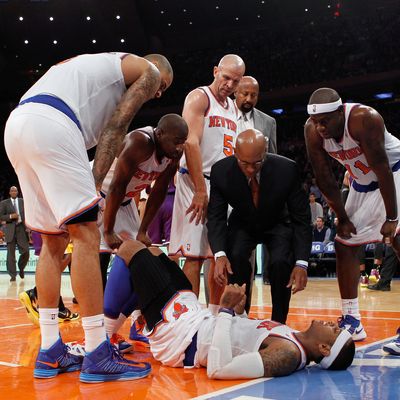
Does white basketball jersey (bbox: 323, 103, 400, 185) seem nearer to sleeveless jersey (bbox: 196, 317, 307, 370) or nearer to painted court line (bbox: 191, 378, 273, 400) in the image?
sleeveless jersey (bbox: 196, 317, 307, 370)

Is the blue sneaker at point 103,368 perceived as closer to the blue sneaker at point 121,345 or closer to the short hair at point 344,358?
the blue sneaker at point 121,345

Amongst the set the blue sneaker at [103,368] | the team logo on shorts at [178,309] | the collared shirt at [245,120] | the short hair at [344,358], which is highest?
the collared shirt at [245,120]

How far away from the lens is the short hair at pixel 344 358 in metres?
2.98

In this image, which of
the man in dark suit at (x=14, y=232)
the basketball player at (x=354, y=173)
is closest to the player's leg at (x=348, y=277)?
the basketball player at (x=354, y=173)

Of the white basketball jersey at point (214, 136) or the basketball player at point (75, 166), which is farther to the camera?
the white basketball jersey at point (214, 136)

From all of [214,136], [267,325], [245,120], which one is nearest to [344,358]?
[267,325]

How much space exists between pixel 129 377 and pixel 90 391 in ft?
0.88

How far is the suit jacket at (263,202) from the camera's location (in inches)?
147

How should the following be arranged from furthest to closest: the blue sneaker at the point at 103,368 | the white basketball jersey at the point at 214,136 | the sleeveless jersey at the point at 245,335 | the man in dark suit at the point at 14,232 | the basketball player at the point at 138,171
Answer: the man in dark suit at the point at 14,232 < the white basketball jersey at the point at 214,136 < the basketball player at the point at 138,171 < the sleeveless jersey at the point at 245,335 < the blue sneaker at the point at 103,368

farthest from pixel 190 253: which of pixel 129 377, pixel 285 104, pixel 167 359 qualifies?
pixel 285 104

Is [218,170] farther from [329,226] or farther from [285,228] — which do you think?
[329,226]

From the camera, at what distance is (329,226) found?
39.5 ft

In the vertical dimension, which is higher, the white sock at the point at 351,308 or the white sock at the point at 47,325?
the white sock at the point at 47,325

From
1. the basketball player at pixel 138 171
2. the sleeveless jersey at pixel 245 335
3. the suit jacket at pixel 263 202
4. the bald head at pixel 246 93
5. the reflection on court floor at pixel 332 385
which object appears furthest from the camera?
the bald head at pixel 246 93
